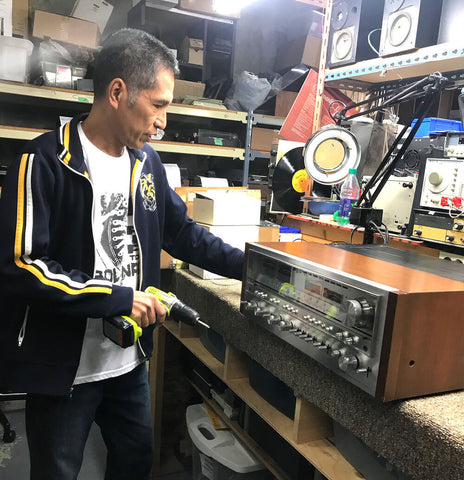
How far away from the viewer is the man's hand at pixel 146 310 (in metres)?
0.99

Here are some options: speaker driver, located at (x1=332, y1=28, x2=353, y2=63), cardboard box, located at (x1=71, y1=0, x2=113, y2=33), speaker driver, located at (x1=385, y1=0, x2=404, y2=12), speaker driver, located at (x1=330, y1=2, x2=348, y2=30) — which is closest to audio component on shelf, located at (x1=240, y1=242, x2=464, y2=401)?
speaker driver, located at (x1=385, y1=0, x2=404, y2=12)

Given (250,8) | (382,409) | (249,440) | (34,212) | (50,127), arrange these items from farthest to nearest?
1. (250,8)
2. (50,127)
3. (249,440)
4. (34,212)
5. (382,409)

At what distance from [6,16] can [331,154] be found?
2.38 metres

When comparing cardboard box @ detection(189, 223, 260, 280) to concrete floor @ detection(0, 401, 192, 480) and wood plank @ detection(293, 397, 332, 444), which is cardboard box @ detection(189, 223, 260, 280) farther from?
concrete floor @ detection(0, 401, 192, 480)

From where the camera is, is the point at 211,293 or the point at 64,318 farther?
the point at 211,293

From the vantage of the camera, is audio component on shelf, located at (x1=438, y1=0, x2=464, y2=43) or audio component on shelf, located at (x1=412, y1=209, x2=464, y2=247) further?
audio component on shelf, located at (x1=438, y1=0, x2=464, y2=43)

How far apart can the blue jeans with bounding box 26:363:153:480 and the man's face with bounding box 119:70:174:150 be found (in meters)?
0.63

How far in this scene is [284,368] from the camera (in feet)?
3.44

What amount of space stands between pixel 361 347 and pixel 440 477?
0.22 metres

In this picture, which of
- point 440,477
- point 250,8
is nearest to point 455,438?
point 440,477

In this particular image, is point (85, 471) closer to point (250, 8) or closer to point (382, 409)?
point (382, 409)

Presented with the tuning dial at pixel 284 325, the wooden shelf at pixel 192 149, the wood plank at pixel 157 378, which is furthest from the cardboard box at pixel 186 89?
the tuning dial at pixel 284 325

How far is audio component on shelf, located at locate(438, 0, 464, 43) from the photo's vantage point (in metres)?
1.64

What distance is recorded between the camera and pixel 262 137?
347 centimetres
